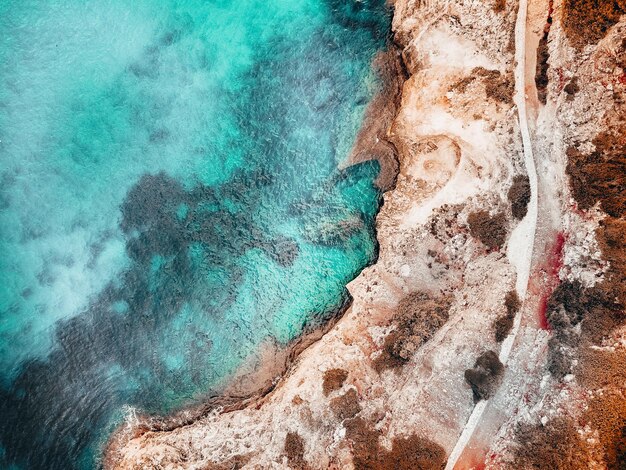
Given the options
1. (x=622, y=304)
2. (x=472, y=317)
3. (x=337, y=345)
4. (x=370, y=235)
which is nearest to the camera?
(x=622, y=304)

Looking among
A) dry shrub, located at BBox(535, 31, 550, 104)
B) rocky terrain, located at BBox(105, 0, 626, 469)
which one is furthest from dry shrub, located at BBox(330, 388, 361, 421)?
dry shrub, located at BBox(535, 31, 550, 104)

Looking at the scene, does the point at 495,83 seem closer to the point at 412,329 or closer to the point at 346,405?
the point at 412,329

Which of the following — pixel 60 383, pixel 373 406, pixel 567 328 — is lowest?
pixel 60 383

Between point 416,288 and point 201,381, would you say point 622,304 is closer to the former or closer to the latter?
point 416,288

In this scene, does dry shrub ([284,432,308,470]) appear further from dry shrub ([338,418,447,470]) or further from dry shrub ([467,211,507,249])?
dry shrub ([467,211,507,249])

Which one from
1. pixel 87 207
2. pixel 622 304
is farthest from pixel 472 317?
pixel 87 207

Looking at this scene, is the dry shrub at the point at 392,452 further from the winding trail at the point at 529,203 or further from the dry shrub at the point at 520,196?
the dry shrub at the point at 520,196
